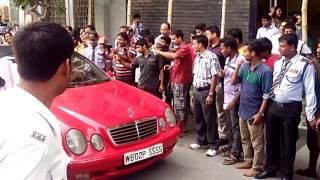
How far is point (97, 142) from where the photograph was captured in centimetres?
397

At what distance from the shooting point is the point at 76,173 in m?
3.80

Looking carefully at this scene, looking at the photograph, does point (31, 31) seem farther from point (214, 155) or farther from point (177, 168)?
point (214, 155)

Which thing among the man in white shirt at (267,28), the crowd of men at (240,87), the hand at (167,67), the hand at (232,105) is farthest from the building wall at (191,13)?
the hand at (232,105)

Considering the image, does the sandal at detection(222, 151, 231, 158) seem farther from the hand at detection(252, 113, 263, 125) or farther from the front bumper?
the front bumper

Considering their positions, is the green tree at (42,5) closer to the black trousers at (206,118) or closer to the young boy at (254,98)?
→ the black trousers at (206,118)

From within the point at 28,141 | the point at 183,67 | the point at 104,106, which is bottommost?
the point at 104,106

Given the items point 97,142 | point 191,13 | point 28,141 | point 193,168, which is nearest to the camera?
point 28,141

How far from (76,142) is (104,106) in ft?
2.06

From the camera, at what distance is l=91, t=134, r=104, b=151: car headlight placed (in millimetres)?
3951

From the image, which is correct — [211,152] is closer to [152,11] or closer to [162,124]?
[162,124]

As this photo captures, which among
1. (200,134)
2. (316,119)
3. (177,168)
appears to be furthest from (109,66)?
(316,119)

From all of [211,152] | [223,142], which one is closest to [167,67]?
[223,142]

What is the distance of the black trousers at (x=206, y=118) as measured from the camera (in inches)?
210

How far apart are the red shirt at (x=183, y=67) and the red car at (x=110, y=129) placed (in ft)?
3.40
